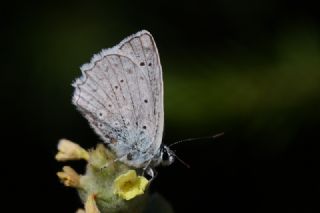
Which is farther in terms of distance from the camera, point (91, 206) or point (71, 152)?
point (71, 152)

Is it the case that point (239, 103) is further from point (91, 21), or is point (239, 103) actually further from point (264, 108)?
point (91, 21)

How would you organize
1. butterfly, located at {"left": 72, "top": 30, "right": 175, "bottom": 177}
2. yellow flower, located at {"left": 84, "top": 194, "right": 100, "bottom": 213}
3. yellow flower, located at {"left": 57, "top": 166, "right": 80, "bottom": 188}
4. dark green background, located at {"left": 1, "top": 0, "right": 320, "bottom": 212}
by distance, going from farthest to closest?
dark green background, located at {"left": 1, "top": 0, "right": 320, "bottom": 212} < butterfly, located at {"left": 72, "top": 30, "right": 175, "bottom": 177} < yellow flower, located at {"left": 57, "top": 166, "right": 80, "bottom": 188} < yellow flower, located at {"left": 84, "top": 194, "right": 100, "bottom": 213}

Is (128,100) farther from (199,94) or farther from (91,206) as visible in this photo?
(91,206)

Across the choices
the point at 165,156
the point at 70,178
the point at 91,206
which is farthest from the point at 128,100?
the point at 91,206

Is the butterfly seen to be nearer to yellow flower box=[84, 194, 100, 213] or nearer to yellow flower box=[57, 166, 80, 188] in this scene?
yellow flower box=[57, 166, 80, 188]

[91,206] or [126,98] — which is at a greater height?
[126,98]

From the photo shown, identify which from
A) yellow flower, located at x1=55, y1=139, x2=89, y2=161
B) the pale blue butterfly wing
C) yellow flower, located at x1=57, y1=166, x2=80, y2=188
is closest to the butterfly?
the pale blue butterfly wing
